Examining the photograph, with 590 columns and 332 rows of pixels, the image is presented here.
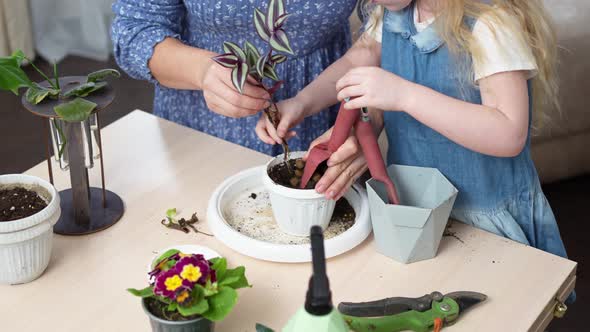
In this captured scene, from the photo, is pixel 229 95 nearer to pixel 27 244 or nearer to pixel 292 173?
pixel 292 173

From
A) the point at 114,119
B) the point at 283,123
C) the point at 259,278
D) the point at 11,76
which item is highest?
the point at 11,76

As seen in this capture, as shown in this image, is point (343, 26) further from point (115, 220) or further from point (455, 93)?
point (115, 220)

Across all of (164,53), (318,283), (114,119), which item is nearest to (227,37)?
(164,53)

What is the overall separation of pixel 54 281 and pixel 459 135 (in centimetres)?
63

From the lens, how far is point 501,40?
1140mm

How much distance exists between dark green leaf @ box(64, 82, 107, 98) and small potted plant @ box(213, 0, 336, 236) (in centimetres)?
20

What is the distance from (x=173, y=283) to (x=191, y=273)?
2 centimetres

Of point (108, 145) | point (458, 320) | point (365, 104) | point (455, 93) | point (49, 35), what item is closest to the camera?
point (458, 320)

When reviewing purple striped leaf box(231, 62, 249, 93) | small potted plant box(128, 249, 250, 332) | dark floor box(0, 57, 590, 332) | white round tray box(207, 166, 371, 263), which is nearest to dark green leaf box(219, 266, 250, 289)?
small potted plant box(128, 249, 250, 332)

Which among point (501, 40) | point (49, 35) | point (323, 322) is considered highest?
point (501, 40)

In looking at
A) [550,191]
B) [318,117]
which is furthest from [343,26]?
[550,191]

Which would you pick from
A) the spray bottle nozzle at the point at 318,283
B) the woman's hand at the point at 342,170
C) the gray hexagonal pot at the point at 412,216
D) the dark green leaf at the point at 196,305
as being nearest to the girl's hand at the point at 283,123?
the woman's hand at the point at 342,170

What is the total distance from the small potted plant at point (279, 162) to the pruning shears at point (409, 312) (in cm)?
18

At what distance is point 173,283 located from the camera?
0.90 m
